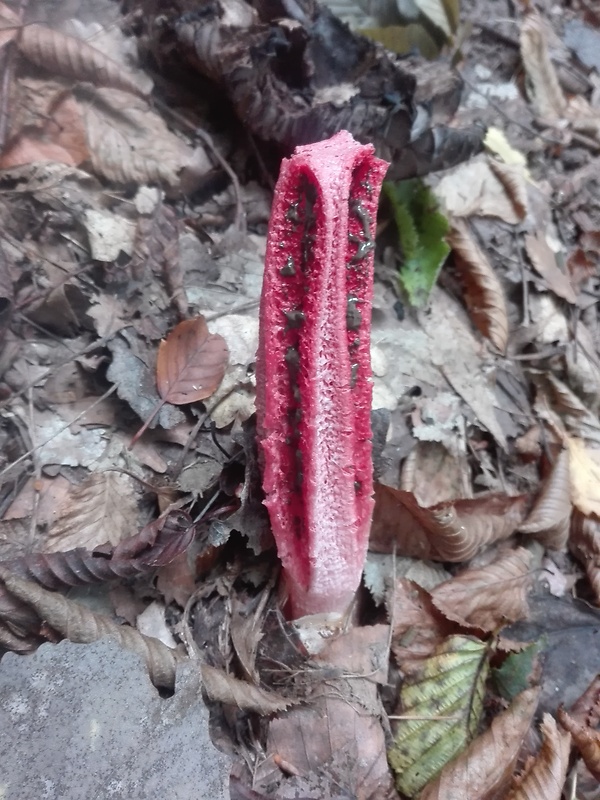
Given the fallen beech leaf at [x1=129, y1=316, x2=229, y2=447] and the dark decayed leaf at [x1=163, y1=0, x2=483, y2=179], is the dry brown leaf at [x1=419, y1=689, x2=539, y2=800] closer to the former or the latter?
the fallen beech leaf at [x1=129, y1=316, x2=229, y2=447]

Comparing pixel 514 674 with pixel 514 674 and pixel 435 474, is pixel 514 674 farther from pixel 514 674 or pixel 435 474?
pixel 435 474

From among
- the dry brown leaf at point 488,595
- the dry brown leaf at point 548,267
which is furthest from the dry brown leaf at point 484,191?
the dry brown leaf at point 488,595

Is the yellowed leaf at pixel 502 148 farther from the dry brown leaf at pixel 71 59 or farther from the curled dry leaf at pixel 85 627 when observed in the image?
the curled dry leaf at pixel 85 627

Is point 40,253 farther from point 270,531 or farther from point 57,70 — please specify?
point 270,531

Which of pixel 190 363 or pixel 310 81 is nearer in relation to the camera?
pixel 190 363

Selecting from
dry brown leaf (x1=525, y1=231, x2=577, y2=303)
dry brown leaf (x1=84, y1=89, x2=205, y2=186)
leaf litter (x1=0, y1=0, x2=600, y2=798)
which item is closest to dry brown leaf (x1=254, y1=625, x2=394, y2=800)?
leaf litter (x1=0, y1=0, x2=600, y2=798)

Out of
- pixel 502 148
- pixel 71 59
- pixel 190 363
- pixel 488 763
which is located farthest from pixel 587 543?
pixel 71 59

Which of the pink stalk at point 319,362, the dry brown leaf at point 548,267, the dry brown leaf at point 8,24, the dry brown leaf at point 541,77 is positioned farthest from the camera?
the dry brown leaf at point 541,77
